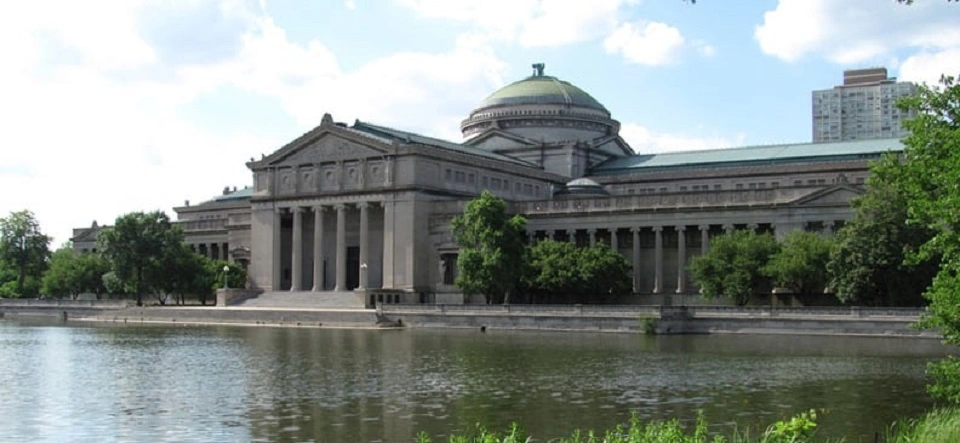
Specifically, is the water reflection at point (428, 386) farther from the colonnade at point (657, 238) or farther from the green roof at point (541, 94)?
the green roof at point (541, 94)

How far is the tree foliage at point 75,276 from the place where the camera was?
484ft

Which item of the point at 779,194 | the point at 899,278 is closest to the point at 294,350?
the point at 899,278

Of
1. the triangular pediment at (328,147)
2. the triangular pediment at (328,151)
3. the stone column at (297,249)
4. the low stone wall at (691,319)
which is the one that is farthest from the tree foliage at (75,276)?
the low stone wall at (691,319)

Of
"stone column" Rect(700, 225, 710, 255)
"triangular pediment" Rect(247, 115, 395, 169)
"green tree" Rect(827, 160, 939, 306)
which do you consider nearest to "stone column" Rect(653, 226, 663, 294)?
"stone column" Rect(700, 225, 710, 255)

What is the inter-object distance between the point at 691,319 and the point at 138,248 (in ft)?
220

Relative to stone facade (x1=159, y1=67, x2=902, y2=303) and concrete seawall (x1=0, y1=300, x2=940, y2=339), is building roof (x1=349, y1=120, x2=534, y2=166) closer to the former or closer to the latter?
stone facade (x1=159, y1=67, x2=902, y2=303)

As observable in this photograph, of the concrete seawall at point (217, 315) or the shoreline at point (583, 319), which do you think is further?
the concrete seawall at point (217, 315)

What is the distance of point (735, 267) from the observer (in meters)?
95.2

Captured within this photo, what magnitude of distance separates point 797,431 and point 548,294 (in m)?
90.8

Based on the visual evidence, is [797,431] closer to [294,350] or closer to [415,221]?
[294,350]

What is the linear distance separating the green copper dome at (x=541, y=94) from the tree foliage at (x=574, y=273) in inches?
1976

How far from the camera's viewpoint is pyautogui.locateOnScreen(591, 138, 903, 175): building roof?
132625 mm

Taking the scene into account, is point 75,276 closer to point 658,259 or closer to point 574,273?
point 574,273

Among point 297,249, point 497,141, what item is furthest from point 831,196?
point 297,249
